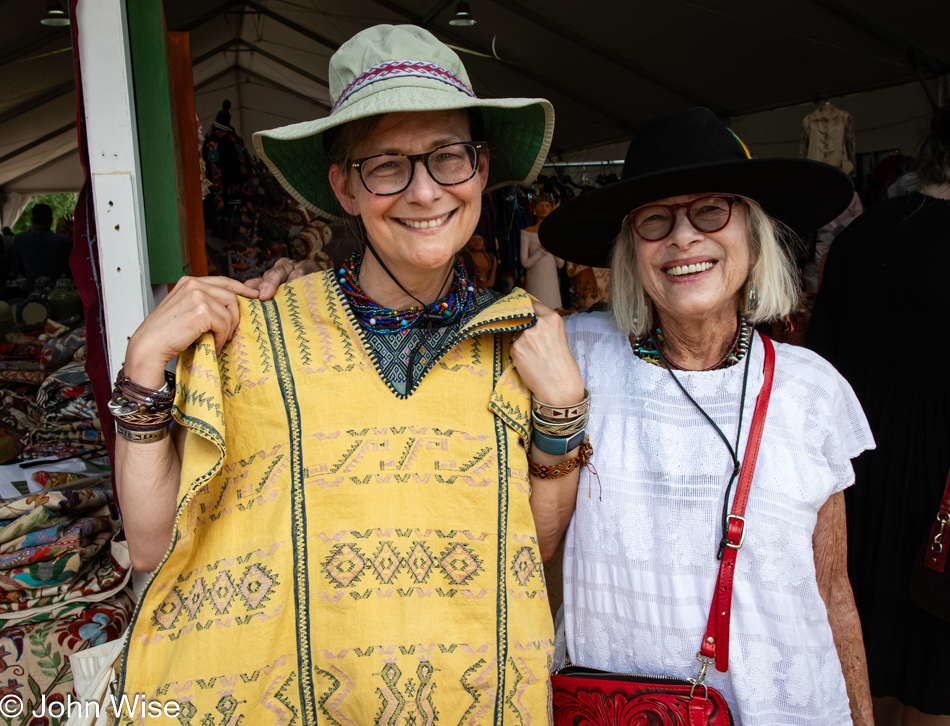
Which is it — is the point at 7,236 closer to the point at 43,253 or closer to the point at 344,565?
the point at 43,253

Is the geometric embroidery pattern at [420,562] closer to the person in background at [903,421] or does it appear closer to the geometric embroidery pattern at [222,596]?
the geometric embroidery pattern at [222,596]

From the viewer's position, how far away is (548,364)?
1.33 metres

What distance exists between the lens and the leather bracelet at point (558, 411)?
4.31ft

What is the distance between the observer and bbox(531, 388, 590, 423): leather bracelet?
4.31 feet

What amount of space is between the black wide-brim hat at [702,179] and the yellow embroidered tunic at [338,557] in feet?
1.72

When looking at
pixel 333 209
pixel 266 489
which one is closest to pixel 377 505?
pixel 266 489

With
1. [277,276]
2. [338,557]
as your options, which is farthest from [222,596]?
[277,276]

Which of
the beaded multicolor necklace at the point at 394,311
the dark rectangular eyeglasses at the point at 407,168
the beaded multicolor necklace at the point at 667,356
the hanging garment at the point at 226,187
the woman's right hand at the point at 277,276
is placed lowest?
the beaded multicolor necklace at the point at 667,356

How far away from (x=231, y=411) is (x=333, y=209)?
0.63m

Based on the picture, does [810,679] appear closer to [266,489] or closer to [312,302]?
[266,489]

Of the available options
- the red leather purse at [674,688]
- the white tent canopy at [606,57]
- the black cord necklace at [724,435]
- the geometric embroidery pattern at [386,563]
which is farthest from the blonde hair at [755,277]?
the white tent canopy at [606,57]

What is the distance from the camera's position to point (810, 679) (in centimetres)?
138

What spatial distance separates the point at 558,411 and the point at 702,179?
627 mm

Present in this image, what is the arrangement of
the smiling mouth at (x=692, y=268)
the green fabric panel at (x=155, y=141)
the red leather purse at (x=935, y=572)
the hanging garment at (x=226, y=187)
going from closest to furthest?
1. the smiling mouth at (x=692, y=268)
2. the red leather purse at (x=935, y=572)
3. the green fabric panel at (x=155, y=141)
4. the hanging garment at (x=226, y=187)
